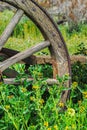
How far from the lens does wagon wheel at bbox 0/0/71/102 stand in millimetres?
Answer: 4172

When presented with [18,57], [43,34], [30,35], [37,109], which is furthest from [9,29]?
[30,35]

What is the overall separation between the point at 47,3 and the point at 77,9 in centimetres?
75

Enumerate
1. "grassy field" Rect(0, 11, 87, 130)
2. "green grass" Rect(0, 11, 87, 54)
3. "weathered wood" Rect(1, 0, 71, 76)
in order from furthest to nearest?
"green grass" Rect(0, 11, 87, 54)
"weathered wood" Rect(1, 0, 71, 76)
"grassy field" Rect(0, 11, 87, 130)

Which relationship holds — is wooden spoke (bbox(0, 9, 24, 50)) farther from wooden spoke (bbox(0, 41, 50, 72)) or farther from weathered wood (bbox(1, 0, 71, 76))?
wooden spoke (bbox(0, 41, 50, 72))

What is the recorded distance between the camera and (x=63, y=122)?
3.72 m

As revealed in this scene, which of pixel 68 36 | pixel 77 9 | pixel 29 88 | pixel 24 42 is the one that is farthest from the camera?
pixel 77 9

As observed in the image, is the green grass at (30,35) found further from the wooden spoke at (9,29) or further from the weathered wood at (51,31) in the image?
the wooden spoke at (9,29)

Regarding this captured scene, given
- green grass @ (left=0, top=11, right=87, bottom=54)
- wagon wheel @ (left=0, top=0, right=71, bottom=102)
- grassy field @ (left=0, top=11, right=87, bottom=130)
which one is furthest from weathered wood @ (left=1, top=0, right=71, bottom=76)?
green grass @ (left=0, top=11, right=87, bottom=54)

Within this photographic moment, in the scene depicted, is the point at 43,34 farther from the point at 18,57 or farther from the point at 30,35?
the point at 30,35

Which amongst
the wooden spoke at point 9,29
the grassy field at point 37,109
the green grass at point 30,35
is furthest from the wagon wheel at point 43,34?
the green grass at point 30,35

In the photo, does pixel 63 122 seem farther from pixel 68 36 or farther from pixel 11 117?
pixel 68 36

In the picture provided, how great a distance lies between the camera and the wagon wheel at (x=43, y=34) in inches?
164

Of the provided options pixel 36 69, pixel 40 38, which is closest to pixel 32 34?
pixel 40 38

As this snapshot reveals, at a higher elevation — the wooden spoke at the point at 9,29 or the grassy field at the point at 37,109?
the wooden spoke at the point at 9,29
